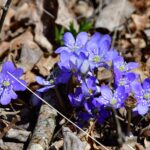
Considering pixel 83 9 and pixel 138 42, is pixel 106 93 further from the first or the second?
pixel 83 9

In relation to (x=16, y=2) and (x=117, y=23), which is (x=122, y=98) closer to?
(x=117, y=23)

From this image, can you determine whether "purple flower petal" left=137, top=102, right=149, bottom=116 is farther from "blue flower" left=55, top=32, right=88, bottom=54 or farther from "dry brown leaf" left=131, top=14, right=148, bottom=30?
"dry brown leaf" left=131, top=14, right=148, bottom=30

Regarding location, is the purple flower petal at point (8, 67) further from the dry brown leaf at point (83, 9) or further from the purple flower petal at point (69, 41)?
the dry brown leaf at point (83, 9)

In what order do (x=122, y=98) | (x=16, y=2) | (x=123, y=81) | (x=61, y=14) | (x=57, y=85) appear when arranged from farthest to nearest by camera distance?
(x=16, y=2), (x=61, y=14), (x=57, y=85), (x=123, y=81), (x=122, y=98)

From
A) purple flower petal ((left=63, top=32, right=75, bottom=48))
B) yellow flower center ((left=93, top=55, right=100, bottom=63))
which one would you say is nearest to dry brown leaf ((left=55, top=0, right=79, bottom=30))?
purple flower petal ((left=63, top=32, right=75, bottom=48))

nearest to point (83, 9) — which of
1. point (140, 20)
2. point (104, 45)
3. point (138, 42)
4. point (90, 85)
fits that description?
point (140, 20)

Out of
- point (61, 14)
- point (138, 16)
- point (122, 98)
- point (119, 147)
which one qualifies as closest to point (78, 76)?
point (122, 98)
